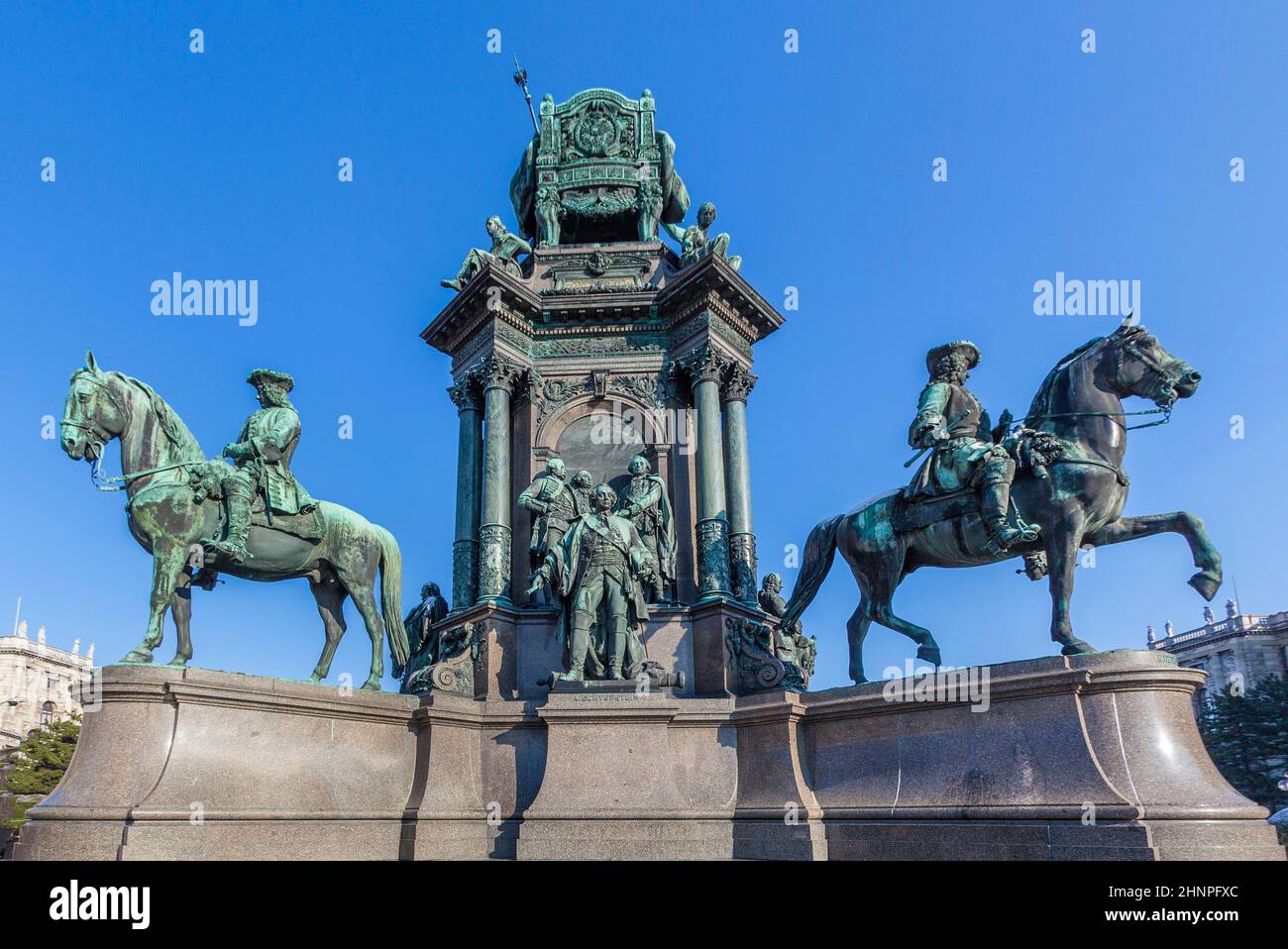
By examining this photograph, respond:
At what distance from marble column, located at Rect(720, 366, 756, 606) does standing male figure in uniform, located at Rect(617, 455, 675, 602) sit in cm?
115

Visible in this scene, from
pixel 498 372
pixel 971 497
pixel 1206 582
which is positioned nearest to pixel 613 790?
pixel 971 497

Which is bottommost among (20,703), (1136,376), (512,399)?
(20,703)

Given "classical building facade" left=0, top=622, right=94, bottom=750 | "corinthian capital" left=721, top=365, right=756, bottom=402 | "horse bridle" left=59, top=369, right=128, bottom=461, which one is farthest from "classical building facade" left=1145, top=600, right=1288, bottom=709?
"classical building facade" left=0, top=622, right=94, bottom=750

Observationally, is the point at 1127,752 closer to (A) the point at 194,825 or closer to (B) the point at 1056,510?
(B) the point at 1056,510

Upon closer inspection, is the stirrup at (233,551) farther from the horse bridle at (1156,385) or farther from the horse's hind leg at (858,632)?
the horse bridle at (1156,385)

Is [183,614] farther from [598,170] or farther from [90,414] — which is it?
[598,170]

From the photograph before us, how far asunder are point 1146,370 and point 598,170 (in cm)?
1204

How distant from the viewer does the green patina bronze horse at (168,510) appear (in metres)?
11.2

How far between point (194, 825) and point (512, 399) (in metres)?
8.92

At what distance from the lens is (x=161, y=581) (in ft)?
36.6

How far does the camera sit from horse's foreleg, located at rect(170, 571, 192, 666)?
11.7 metres
